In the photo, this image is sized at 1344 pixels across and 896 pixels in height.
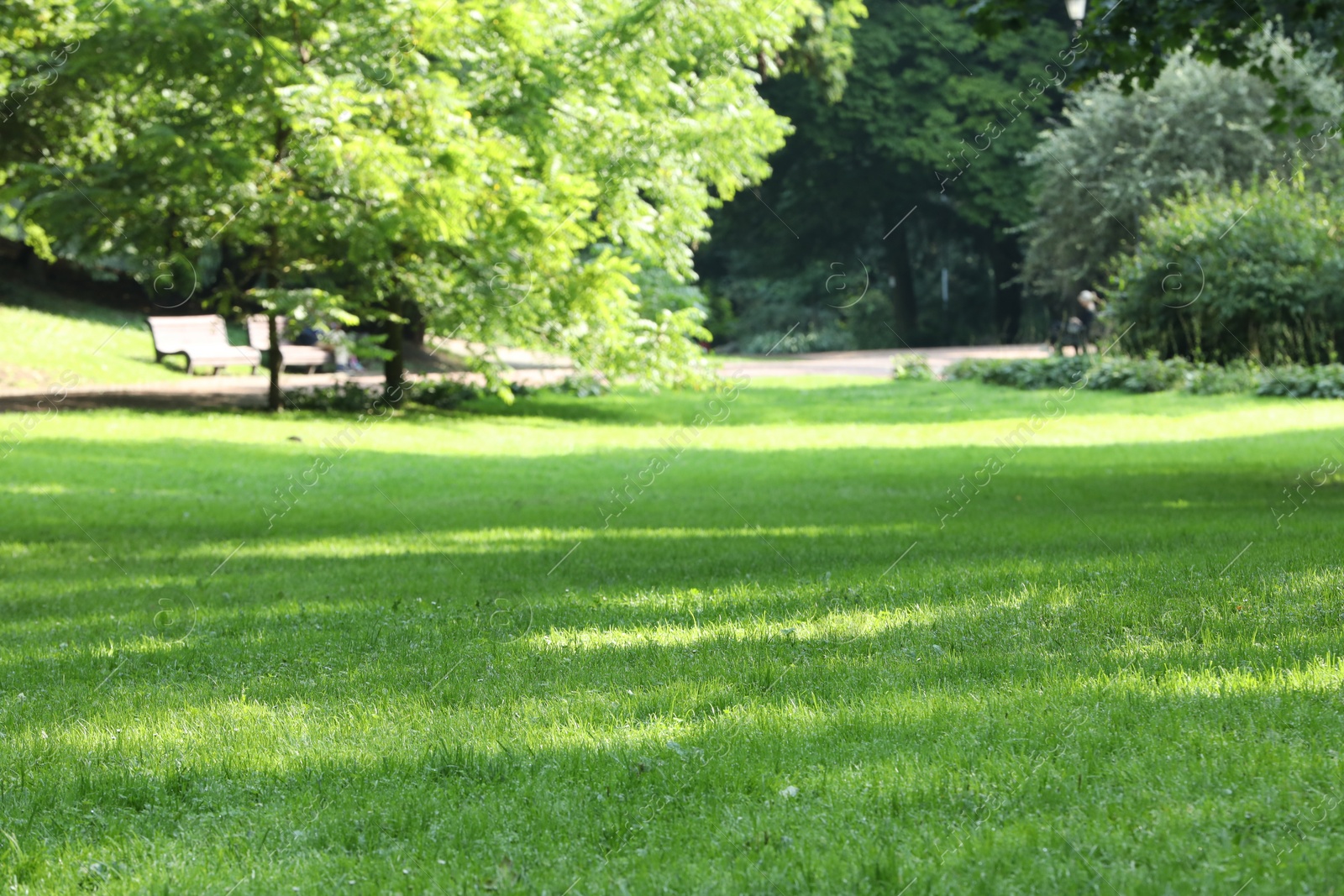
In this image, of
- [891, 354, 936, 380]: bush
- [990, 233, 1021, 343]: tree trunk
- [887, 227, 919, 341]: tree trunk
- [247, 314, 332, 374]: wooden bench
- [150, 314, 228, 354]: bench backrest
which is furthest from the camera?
[887, 227, 919, 341]: tree trunk

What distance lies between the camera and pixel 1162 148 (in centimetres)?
3469

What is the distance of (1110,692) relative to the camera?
5121mm

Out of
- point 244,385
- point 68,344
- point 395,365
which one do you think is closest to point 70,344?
point 68,344

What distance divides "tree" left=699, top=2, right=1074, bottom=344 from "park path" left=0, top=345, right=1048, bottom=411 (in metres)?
9.66

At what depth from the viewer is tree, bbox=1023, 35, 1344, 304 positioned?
112 feet

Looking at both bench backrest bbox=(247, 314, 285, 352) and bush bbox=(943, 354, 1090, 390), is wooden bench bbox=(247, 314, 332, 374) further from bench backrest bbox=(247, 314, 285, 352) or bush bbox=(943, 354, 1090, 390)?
bush bbox=(943, 354, 1090, 390)

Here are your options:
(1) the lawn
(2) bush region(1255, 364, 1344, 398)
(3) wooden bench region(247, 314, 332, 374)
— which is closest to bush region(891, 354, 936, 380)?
(2) bush region(1255, 364, 1344, 398)

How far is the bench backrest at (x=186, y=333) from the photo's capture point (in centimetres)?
2612

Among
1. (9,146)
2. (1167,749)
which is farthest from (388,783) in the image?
(9,146)

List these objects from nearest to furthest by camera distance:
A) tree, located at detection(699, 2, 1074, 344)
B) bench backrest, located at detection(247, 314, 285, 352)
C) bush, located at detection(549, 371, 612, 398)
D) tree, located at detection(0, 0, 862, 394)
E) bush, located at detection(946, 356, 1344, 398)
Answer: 1. tree, located at detection(0, 0, 862, 394)
2. bush, located at detection(946, 356, 1344, 398)
3. bush, located at detection(549, 371, 612, 398)
4. bench backrest, located at detection(247, 314, 285, 352)
5. tree, located at detection(699, 2, 1074, 344)

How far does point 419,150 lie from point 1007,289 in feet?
133

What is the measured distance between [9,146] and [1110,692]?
13910 mm

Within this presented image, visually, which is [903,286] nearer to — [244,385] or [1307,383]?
[1307,383]

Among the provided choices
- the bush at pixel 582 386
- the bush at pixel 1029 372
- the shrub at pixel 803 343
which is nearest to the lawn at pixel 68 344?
the bush at pixel 582 386
